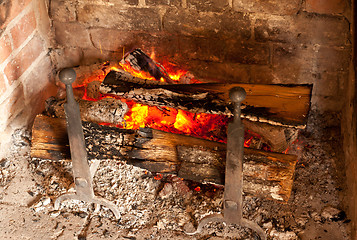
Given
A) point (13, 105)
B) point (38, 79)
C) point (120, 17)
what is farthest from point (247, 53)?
point (13, 105)

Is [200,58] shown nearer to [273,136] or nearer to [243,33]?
[243,33]

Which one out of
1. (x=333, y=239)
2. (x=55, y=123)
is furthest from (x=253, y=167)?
(x=55, y=123)

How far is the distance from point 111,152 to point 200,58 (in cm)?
106

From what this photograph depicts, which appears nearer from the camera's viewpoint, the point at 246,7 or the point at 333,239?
the point at 333,239

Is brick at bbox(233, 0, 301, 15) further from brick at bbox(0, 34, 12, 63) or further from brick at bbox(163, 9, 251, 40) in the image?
brick at bbox(0, 34, 12, 63)

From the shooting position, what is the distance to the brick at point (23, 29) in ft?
9.93

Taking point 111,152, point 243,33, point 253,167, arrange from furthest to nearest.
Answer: point 243,33
point 111,152
point 253,167

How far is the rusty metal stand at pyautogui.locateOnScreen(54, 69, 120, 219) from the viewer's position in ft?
7.55

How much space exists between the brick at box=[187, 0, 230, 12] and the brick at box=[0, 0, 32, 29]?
44.4 inches

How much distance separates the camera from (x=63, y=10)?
10.9 feet

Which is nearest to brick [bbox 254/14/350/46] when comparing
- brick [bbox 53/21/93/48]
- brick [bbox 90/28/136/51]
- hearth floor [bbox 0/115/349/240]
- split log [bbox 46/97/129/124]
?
hearth floor [bbox 0/115/349/240]

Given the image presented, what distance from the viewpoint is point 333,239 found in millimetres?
2543

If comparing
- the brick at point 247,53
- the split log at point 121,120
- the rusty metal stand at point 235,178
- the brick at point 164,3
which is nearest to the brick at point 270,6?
the brick at point 247,53

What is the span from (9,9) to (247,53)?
1.61 metres
